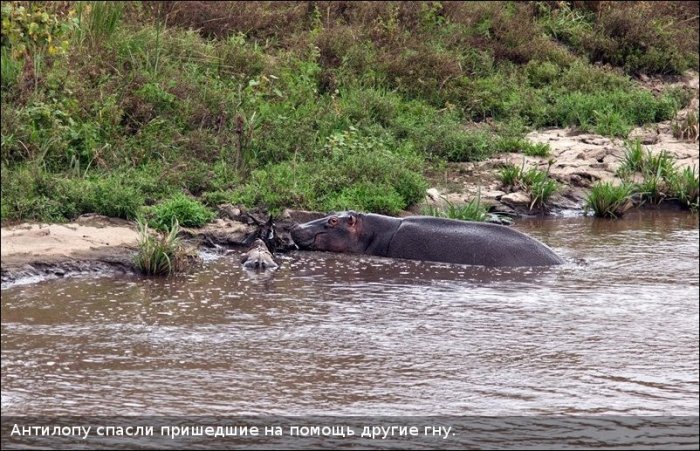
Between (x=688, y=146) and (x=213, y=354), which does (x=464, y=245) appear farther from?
(x=688, y=146)

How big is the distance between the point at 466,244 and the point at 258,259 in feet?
6.15

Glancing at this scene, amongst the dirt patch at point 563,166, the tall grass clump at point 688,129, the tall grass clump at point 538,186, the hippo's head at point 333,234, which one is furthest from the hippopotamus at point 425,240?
the tall grass clump at point 688,129

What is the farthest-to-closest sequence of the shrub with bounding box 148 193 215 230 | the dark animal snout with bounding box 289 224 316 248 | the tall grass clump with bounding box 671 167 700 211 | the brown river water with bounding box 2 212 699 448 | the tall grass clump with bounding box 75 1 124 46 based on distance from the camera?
the tall grass clump with bounding box 75 1 124 46
the tall grass clump with bounding box 671 167 700 211
the dark animal snout with bounding box 289 224 316 248
the shrub with bounding box 148 193 215 230
the brown river water with bounding box 2 212 699 448

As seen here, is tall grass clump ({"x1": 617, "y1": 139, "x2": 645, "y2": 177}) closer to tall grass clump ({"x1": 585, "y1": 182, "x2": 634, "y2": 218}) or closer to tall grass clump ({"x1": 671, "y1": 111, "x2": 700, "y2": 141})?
tall grass clump ({"x1": 585, "y1": 182, "x2": 634, "y2": 218})

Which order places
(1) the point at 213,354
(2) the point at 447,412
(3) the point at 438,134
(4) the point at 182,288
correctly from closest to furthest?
(2) the point at 447,412 < (1) the point at 213,354 < (4) the point at 182,288 < (3) the point at 438,134

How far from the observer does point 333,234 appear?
10.6 m

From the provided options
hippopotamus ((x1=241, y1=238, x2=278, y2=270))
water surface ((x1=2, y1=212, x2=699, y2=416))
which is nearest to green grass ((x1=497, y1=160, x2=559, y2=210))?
water surface ((x1=2, y1=212, x2=699, y2=416))

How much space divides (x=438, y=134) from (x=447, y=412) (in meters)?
7.65

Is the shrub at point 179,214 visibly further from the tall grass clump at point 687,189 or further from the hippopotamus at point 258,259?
the tall grass clump at point 687,189

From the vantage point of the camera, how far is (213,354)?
288 inches

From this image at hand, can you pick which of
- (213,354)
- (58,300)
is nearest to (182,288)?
(58,300)

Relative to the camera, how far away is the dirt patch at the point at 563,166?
12.5 meters

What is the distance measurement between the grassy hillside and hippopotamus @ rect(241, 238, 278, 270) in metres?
1.04

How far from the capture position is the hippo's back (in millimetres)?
10203
